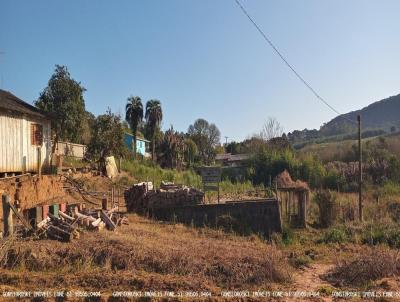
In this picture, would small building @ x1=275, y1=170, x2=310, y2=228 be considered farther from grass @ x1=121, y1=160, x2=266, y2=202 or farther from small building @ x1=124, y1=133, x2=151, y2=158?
small building @ x1=124, y1=133, x2=151, y2=158

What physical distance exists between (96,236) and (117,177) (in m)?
17.8

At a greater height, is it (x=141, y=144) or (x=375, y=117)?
(x=375, y=117)

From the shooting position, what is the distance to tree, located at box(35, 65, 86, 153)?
75.7 feet

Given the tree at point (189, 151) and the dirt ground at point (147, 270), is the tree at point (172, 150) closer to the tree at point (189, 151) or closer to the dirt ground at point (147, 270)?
the tree at point (189, 151)

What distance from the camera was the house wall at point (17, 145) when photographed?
57.2 feet

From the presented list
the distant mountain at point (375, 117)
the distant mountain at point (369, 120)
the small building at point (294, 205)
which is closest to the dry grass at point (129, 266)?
the small building at point (294, 205)

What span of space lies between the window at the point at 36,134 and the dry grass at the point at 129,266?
36.0 ft

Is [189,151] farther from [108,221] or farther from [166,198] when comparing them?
[108,221]

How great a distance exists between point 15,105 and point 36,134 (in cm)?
198

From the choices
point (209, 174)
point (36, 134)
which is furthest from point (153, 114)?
point (209, 174)

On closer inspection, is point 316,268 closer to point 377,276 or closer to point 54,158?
point 377,276

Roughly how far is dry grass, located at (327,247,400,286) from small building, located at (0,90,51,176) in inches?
531

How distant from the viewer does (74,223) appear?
11.3 m

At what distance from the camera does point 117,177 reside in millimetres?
28188
